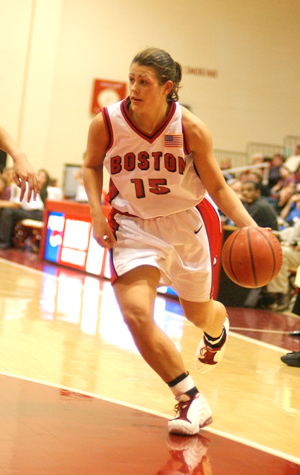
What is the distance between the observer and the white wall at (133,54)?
16.4 metres

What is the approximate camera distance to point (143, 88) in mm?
3328

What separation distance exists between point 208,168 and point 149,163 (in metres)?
0.28

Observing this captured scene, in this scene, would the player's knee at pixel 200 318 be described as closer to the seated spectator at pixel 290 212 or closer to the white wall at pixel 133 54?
the seated spectator at pixel 290 212

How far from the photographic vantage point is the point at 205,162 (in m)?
3.47

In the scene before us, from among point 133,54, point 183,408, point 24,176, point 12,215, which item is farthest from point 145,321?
point 133,54

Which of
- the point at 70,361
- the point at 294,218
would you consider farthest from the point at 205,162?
the point at 294,218

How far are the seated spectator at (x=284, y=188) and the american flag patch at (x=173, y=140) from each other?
8.86 metres

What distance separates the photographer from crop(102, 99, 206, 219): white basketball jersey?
11.2 feet

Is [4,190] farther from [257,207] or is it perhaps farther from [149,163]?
[149,163]

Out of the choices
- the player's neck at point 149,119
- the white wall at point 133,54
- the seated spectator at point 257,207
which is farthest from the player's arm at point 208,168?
the white wall at point 133,54

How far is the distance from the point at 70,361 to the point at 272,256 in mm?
1635

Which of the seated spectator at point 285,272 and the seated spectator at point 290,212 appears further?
the seated spectator at point 290,212

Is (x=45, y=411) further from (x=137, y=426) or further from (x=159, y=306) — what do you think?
(x=159, y=306)

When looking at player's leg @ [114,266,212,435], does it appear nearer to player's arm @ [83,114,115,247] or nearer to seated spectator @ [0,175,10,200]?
player's arm @ [83,114,115,247]
